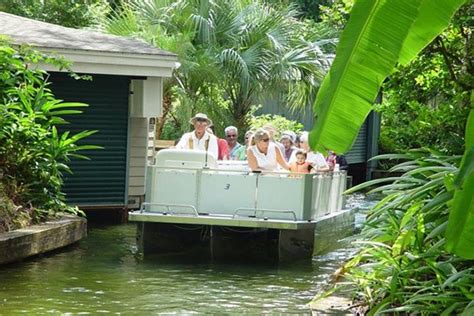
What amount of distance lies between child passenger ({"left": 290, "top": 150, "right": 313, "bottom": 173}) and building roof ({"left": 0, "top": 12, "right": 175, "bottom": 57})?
3422 mm

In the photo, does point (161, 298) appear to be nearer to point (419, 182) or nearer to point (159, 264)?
point (159, 264)

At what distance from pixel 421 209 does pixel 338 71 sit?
3110 millimetres

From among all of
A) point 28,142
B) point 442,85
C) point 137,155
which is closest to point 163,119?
point 137,155

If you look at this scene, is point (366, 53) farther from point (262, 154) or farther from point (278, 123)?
point (278, 123)

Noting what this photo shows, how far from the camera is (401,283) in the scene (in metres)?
8.05

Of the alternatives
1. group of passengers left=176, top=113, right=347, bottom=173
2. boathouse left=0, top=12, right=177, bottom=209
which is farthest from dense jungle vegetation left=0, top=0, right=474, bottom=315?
group of passengers left=176, top=113, right=347, bottom=173

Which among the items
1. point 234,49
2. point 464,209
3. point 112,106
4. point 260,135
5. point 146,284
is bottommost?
point 146,284

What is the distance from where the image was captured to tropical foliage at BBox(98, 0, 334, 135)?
26875 millimetres

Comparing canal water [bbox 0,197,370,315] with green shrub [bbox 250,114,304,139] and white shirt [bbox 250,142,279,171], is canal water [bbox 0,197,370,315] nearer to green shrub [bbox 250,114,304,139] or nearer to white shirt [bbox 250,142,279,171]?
white shirt [bbox 250,142,279,171]

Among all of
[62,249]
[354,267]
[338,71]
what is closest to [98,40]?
[62,249]

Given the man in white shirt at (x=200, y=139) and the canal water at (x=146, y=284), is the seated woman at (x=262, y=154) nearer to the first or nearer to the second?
the man in white shirt at (x=200, y=139)

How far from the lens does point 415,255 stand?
822 centimetres

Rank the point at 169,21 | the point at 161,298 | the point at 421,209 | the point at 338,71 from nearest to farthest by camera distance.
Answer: the point at 338,71 → the point at 421,209 → the point at 161,298 → the point at 169,21

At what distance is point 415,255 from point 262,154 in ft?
25.1
